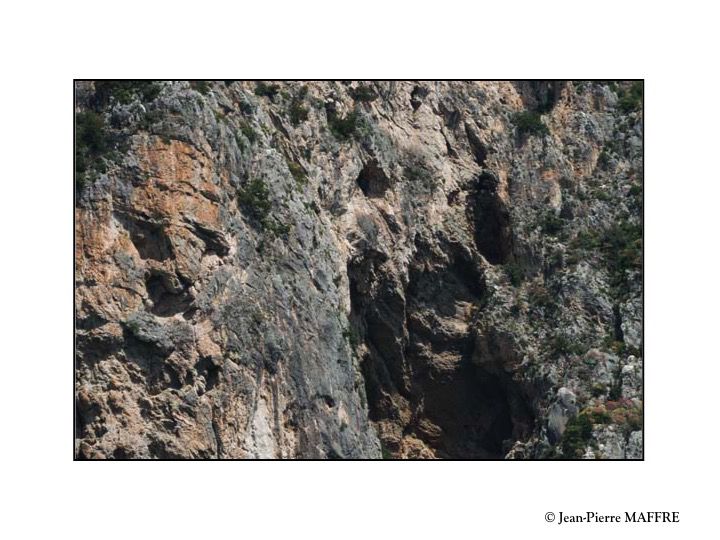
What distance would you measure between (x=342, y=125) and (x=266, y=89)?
13.2 ft

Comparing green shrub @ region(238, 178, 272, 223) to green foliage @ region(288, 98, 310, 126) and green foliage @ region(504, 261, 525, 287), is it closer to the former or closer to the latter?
green foliage @ region(288, 98, 310, 126)

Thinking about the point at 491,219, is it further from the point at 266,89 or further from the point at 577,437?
the point at 266,89

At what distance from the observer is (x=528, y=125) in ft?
263

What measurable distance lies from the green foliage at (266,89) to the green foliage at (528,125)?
14.0 m

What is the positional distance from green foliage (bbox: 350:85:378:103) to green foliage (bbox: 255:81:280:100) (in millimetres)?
4637

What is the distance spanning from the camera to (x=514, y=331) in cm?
7500

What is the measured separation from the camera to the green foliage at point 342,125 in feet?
237

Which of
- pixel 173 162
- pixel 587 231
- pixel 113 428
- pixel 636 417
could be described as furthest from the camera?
pixel 587 231

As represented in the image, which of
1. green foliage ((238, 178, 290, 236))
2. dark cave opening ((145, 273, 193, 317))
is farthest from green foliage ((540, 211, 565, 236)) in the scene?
dark cave opening ((145, 273, 193, 317))

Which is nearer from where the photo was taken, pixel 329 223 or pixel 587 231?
pixel 329 223

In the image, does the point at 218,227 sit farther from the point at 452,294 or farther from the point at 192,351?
the point at 452,294

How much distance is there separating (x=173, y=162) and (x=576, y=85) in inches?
979

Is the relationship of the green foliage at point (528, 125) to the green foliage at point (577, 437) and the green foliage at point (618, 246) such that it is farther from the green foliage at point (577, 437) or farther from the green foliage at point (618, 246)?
the green foliage at point (577, 437)

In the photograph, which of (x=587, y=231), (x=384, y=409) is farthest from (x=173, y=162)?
(x=587, y=231)
